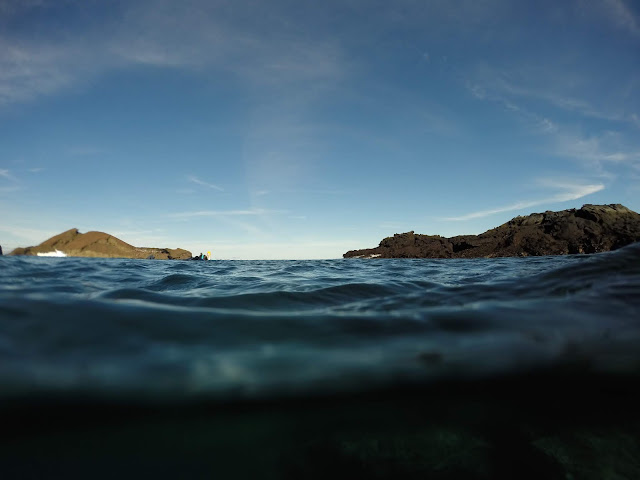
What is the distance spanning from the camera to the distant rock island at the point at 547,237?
3628cm

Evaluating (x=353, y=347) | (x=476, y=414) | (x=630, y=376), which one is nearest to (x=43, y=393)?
(x=353, y=347)

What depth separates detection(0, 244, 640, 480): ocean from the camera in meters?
1.84

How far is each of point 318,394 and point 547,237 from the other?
50394 millimetres

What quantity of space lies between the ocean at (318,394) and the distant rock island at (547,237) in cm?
3977

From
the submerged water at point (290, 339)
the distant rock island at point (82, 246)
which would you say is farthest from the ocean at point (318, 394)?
the distant rock island at point (82, 246)

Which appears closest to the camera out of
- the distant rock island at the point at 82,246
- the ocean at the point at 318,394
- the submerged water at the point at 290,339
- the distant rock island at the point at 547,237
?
the ocean at the point at 318,394

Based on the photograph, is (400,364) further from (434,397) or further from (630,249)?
(630,249)

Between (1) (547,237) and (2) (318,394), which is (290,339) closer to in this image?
(2) (318,394)

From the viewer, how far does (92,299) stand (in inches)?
147

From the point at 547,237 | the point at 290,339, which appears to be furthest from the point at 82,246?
the point at 547,237

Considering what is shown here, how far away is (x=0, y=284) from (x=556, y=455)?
6.79m

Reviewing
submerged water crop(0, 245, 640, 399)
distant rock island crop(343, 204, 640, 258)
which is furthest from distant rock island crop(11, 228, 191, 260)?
distant rock island crop(343, 204, 640, 258)

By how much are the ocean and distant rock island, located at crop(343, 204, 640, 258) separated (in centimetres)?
3977

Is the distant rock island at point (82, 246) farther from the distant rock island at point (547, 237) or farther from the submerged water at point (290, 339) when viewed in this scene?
the distant rock island at point (547, 237)
